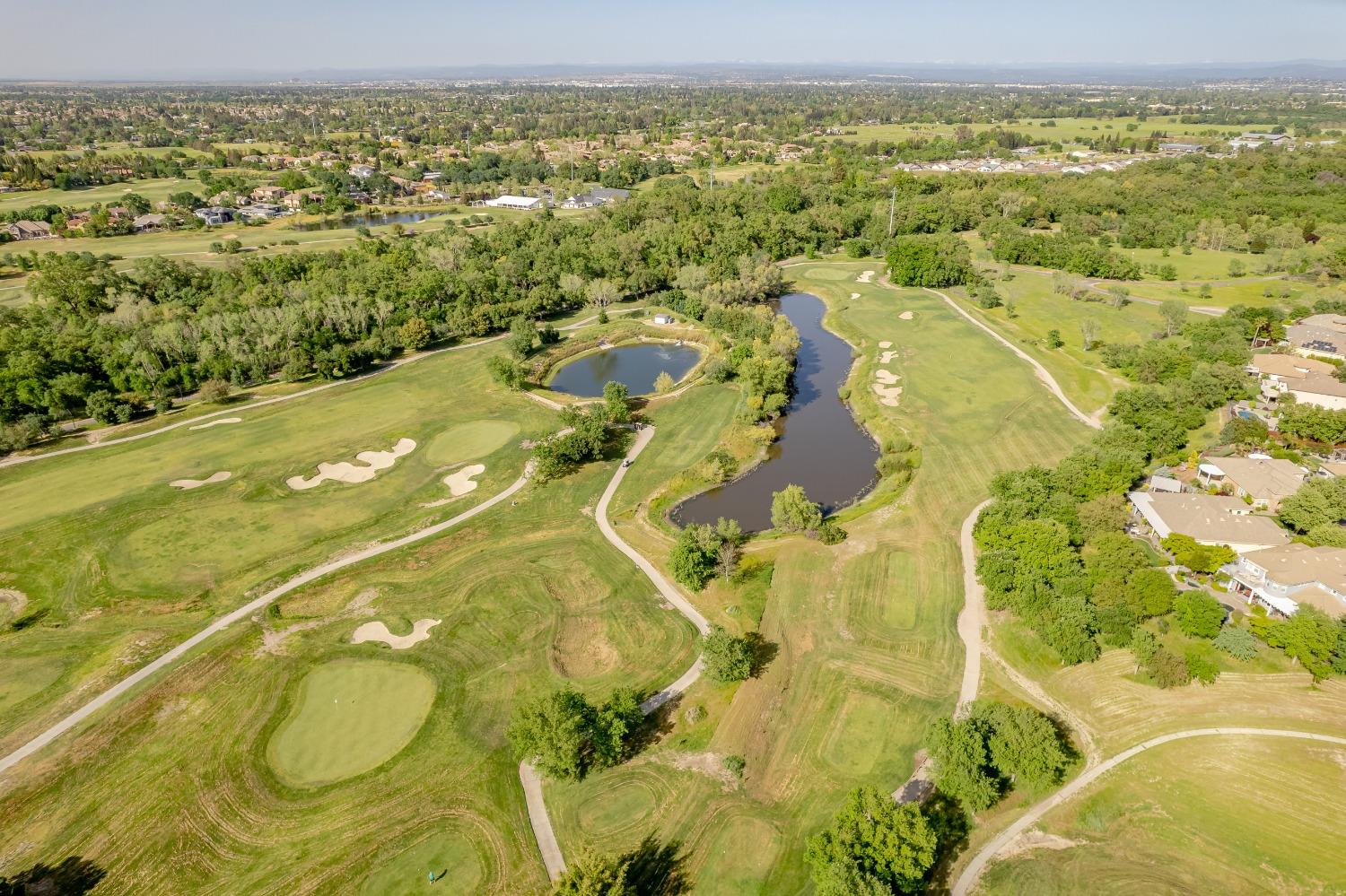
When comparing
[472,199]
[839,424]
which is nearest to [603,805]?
[839,424]

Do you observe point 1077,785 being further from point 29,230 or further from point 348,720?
point 29,230

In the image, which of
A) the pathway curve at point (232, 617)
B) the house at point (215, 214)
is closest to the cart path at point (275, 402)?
the pathway curve at point (232, 617)

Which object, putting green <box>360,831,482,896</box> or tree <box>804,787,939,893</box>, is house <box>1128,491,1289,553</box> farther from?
putting green <box>360,831,482,896</box>

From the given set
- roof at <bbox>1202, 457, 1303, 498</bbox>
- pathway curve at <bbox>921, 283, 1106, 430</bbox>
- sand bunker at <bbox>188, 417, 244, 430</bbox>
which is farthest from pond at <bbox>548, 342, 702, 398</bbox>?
roof at <bbox>1202, 457, 1303, 498</bbox>

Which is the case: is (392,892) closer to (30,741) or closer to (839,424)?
(30,741)

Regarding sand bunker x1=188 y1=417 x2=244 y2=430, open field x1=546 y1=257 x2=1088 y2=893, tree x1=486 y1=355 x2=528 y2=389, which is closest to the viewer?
open field x1=546 y1=257 x2=1088 y2=893

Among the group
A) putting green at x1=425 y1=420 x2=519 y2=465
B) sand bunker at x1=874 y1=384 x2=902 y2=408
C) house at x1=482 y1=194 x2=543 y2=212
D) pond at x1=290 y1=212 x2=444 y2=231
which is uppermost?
house at x1=482 y1=194 x2=543 y2=212
